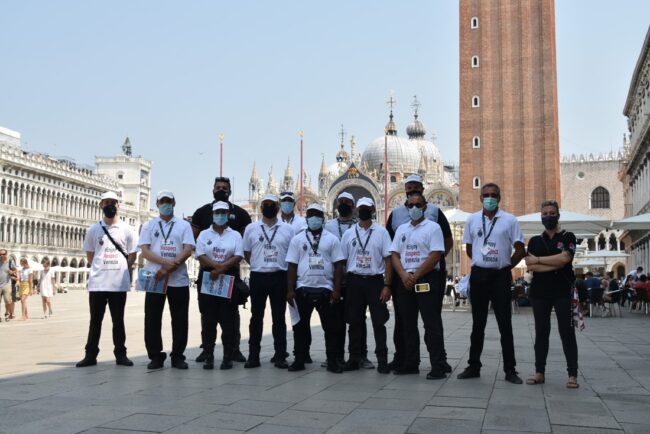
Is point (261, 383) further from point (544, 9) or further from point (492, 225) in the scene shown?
point (544, 9)

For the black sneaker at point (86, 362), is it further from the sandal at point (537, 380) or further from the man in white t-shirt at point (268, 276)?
the sandal at point (537, 380)

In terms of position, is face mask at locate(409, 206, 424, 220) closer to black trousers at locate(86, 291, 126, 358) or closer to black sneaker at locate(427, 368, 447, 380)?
black sneaker at locate(427, 368, 447, 380)

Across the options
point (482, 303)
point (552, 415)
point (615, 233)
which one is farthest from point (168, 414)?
point (615, 233)

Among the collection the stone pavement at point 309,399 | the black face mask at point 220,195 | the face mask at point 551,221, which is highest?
the black face mask at point 220,195

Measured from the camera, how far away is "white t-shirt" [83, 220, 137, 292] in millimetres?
7762

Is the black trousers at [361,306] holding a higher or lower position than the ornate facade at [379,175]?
lower

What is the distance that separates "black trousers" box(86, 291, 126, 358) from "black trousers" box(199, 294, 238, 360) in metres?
0.87

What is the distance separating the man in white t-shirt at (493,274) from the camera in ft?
22.0

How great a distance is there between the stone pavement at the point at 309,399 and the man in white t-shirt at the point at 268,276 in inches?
9.6

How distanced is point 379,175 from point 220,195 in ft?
253

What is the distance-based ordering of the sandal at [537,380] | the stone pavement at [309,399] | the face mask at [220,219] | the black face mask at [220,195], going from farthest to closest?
the black face mask at [220,195] → the face mask at [220,219] → the sandal at [537,380] → the stone pavement at [309,399]

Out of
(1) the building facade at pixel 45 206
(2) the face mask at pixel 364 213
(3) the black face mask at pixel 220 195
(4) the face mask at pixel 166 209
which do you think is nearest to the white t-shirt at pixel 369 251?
(2) the face mask at pixel 364 213

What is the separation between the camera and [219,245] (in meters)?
7.56

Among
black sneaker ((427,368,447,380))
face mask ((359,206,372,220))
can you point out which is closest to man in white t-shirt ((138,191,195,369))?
face mask ((359,206,372,220))
